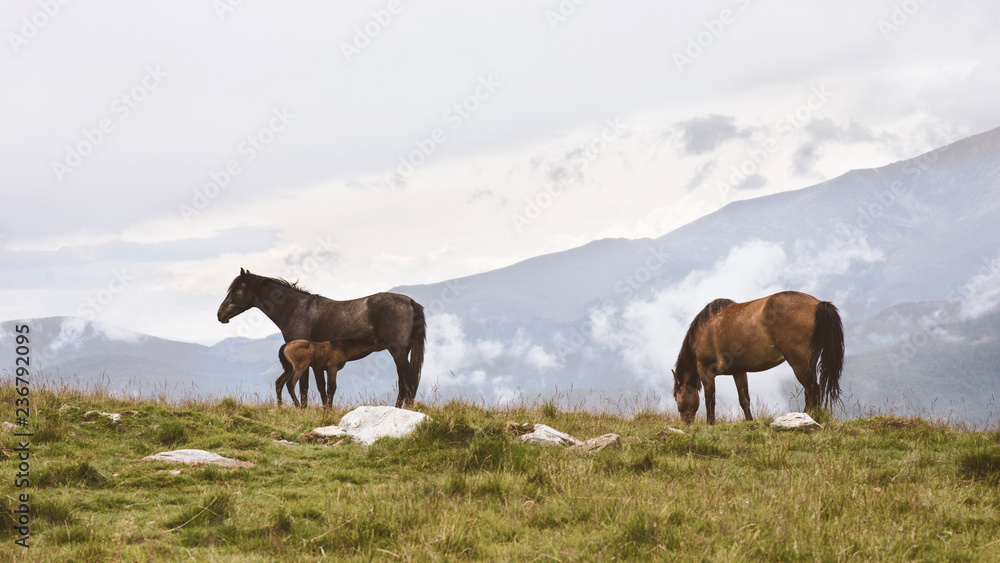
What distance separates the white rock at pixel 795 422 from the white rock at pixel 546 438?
10.6ft

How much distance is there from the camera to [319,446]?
8812 millimetres

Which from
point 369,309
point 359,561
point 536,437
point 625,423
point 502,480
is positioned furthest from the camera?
point 369,309

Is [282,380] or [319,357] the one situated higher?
[319,357]

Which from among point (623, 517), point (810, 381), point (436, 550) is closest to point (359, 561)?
point (436, 550)

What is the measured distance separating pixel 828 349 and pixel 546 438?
21.2ft

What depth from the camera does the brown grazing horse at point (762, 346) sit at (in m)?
12.3

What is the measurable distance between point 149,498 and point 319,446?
103 inches

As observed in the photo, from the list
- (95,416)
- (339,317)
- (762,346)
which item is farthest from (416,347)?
(762,346)

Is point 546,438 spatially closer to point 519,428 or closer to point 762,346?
point 519,428

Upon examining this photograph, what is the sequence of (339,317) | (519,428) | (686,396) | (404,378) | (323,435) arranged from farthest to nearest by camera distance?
(339,317), (404,378), (686,396), (323,435), (519,428)

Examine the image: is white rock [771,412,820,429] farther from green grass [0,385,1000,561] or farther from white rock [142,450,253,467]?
white rock [142,450,253,467]

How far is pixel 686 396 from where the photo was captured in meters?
14.5

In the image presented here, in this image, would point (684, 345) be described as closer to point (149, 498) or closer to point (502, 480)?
point (502, 480)

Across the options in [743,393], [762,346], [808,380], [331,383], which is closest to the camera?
[808,380]
